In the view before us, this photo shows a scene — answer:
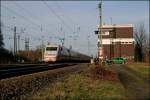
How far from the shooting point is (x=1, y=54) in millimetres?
90625

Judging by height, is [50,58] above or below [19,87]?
above

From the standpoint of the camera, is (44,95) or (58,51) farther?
(58,51)

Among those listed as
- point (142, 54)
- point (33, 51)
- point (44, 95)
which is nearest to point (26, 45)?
point (33, 51)

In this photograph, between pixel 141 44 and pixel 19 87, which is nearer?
pixel 19 87

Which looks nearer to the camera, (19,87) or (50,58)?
(19,87)

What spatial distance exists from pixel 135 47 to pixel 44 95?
111m

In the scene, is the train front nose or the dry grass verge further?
the train front nose

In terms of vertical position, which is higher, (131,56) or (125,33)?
(125,33)

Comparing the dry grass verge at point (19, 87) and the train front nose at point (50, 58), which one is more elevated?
the train front nose at point (50, 58)

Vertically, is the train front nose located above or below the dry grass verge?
above

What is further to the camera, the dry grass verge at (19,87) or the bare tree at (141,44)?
the bare tree at (141,44)

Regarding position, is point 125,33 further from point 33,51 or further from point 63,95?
point 63,95

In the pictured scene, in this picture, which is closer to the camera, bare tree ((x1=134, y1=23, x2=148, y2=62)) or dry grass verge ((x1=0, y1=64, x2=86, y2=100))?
dry grass verge ((x1=0, y1=64, x2=86, y2=100))

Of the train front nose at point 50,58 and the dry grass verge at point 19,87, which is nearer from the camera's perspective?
the dry grass verge at point 19,87
